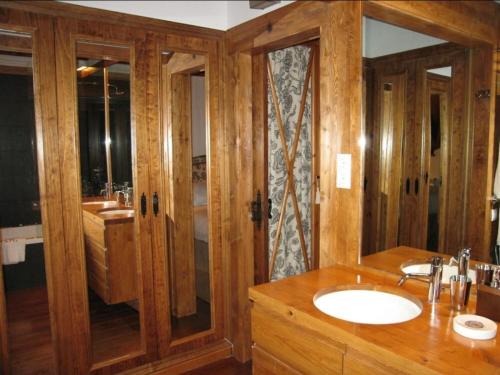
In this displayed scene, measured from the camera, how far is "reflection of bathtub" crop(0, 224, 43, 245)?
1.95 m

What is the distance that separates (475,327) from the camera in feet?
3.87

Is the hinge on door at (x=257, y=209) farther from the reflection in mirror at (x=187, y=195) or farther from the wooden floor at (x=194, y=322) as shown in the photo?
the wooden floor at (x=194, y=322)

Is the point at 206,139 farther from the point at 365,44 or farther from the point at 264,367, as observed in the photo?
the point at 264,367

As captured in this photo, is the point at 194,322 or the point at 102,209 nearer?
the point at 102,209

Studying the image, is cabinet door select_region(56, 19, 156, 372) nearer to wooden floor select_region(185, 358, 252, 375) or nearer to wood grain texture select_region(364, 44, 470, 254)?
wooden floor select_region(185, 358, 252, 375)

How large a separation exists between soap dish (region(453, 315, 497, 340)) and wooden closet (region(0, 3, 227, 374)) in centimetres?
160

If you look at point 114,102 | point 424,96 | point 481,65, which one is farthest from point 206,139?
point 481,65

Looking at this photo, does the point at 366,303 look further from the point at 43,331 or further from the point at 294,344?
the point at 43,331

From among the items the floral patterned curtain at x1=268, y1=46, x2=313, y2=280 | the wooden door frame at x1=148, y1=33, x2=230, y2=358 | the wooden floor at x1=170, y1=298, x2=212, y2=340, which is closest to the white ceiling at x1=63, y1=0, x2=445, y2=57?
the wooden door frame at x1=148, y1=33, x2=230, y2=358

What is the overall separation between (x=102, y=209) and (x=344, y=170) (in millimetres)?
1272

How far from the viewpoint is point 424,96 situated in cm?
168

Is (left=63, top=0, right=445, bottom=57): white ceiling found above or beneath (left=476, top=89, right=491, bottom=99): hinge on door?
above

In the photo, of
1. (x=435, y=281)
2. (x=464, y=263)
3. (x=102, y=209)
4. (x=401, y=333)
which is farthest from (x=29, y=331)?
(x=464, y=263)

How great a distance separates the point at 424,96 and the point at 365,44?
33 cm
